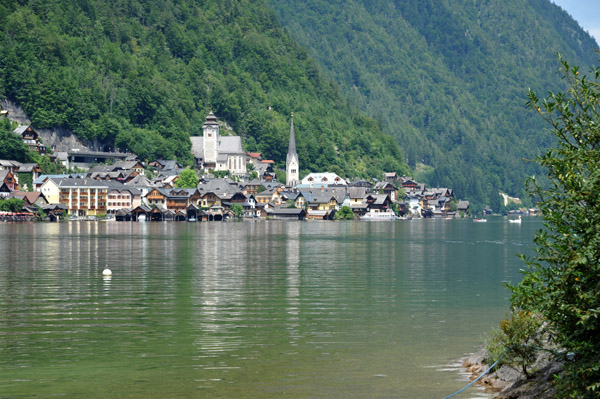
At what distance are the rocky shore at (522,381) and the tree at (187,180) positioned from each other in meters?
164

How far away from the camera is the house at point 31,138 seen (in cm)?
17575

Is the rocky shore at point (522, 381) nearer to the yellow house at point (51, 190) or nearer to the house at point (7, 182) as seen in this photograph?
the house at point (7, 182)

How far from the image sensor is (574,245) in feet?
58.5

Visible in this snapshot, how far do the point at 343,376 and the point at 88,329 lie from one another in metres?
11.9

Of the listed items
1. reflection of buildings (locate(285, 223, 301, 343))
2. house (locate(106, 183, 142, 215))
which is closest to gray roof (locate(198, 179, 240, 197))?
house (locate(106, 183, 142, 215))

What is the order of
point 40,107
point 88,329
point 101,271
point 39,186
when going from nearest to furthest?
point 88,329 < point 101,271 < point 39,186 < point 40,107

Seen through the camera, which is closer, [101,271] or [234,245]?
[101,271]

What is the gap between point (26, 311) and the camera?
3509 cm

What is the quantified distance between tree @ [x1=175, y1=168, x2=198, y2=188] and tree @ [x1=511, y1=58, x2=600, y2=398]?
552 ft

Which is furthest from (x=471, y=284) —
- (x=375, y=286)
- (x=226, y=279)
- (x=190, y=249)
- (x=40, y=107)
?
(x=40, y=107)

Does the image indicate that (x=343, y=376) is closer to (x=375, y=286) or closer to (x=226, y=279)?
(x=375, y=286)

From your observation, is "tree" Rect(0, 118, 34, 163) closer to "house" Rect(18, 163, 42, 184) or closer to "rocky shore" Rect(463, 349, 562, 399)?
"house" Rect(18, 163, 42, 184)

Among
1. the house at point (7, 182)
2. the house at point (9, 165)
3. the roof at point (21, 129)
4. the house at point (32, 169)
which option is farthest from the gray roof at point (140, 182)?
the house at point (7, 182)

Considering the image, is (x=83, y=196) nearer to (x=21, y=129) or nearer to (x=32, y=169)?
(x=32, y=169)
